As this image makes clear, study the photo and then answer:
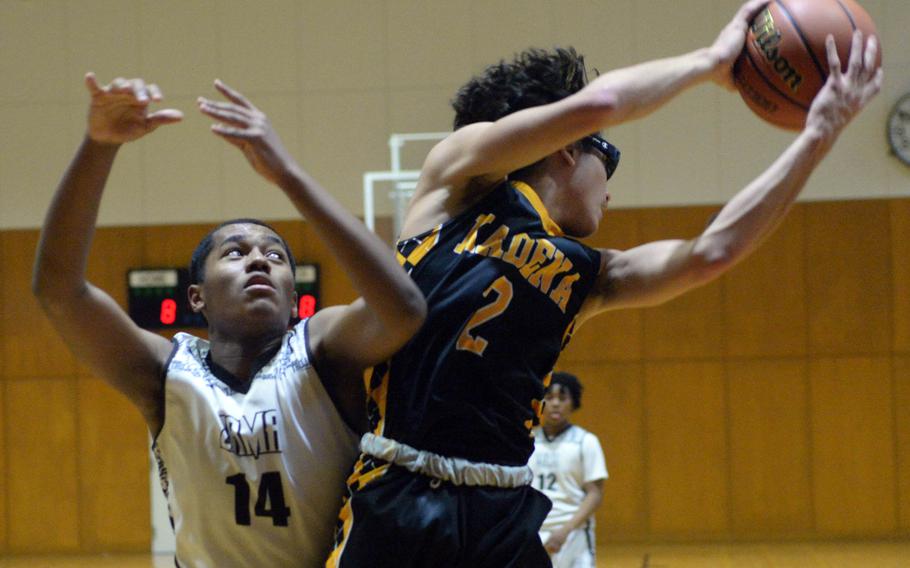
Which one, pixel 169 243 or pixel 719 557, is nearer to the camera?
pixel 719 557

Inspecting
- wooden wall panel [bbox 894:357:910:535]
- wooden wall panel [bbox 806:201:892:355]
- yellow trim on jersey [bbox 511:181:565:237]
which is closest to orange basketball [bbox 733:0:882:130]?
yellow trim on jersey [bbox 511:181:565:237]

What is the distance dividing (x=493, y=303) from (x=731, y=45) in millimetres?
767

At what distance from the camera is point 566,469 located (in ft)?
21.2

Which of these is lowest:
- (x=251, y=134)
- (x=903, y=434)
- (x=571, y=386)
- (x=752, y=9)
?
(x=903, y=434)

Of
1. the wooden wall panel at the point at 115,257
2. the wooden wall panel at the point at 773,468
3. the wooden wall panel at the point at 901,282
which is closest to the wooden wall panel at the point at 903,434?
the wooden wall panel at the point at 901,282

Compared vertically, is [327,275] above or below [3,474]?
above

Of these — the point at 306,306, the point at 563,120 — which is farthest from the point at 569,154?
the point at 306,306

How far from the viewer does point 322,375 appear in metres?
2.55

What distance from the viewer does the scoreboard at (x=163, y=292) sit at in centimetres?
877

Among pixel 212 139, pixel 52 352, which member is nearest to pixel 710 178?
pixel 212 139

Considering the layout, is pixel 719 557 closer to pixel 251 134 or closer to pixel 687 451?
pixel 687 451

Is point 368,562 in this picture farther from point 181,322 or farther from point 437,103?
point 437,103

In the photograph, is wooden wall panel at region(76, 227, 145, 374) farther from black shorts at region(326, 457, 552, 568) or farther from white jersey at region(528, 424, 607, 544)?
black shorts at region(326, 457, 552, 568)

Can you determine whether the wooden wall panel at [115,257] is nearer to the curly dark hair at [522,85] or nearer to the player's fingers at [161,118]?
the curly dark hair at [522,85]
